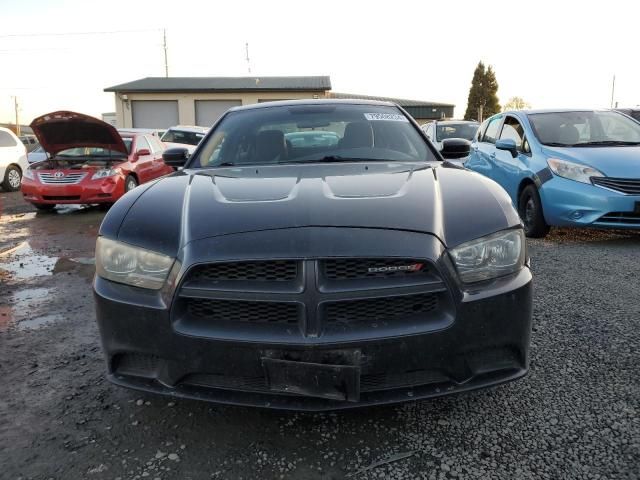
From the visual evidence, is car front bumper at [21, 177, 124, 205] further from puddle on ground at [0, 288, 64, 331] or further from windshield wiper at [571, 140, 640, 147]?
windshield wiper at [571, 140, 640, 147]

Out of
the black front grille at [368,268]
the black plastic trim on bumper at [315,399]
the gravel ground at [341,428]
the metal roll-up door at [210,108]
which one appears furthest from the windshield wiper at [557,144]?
the metal roll-up door at [210,108]

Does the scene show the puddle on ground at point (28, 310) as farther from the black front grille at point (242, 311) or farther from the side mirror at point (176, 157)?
the black front grille at point (242, 311)

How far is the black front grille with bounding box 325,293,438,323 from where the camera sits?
6.04ft

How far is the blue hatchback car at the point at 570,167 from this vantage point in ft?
17.1

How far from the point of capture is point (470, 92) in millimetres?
45969

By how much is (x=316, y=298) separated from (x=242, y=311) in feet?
0.94

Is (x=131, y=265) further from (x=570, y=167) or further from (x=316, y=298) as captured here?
(x=570, y=167)

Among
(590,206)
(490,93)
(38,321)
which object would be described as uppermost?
(490,93)

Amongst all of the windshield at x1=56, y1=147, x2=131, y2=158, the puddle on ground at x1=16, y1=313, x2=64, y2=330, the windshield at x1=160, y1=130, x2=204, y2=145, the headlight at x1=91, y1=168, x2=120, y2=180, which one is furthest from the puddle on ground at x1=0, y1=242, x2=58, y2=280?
the windshield at x1=160, y1=130, x2=204, y2=145

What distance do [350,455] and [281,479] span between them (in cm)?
29

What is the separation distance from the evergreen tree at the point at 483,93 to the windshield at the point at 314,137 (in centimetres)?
4364

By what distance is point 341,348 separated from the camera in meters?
1.77

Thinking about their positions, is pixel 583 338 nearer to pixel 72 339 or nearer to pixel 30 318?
pixel 72 339

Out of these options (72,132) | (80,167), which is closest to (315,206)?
(72,132)
